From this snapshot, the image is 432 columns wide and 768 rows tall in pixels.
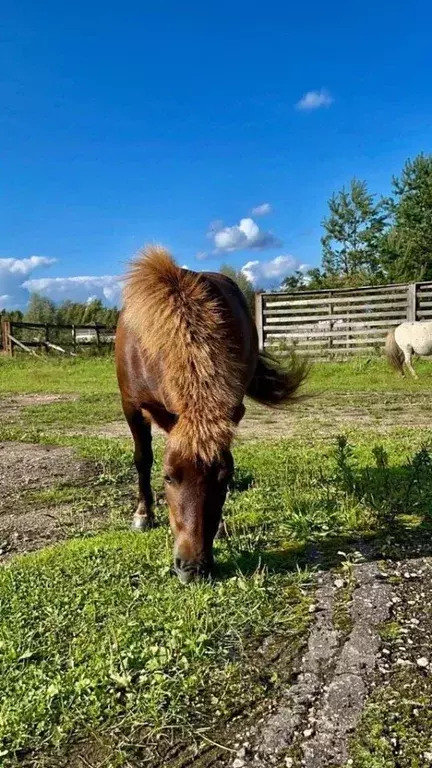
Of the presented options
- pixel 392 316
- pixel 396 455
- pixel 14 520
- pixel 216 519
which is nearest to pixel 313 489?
pixel 396 455

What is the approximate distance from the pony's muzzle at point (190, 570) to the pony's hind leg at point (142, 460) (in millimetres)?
1245

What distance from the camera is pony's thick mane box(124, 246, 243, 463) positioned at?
8.10 feet

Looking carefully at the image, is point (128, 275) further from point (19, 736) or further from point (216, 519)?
point (19, 736)

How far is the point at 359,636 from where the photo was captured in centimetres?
224

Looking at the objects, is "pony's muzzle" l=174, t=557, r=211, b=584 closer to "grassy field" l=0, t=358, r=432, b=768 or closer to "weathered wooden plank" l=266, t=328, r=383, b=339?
"grassy field" l=0, t=358, r=432, b=768

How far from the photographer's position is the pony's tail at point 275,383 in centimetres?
538

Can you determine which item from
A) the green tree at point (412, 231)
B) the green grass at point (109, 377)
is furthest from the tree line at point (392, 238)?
the green grass at point (109, 377)

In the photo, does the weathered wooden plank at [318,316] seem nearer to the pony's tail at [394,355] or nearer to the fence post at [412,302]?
the fence post at [412,302]

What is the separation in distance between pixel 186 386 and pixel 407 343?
38.8 feet

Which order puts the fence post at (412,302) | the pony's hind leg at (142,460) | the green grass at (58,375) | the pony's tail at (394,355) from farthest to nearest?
the fence post at (412,302) < the pony's tail at (394,355) < the green grass at (58,375) < the pony's hind leg at (142,460)

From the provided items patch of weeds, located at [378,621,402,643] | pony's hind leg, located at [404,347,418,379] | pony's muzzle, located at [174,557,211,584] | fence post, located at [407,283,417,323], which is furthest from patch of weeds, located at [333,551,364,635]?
fence post, located at [407,283,417,323]

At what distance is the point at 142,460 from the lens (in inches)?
158

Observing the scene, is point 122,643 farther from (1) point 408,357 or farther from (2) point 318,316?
(2) point 318,316

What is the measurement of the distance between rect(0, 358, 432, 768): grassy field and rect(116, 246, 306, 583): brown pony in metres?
0.29
